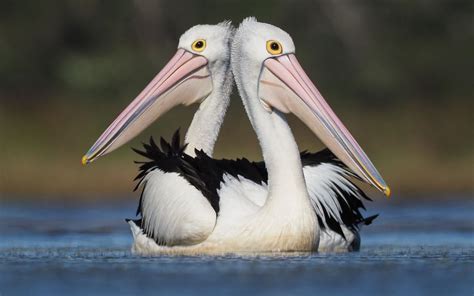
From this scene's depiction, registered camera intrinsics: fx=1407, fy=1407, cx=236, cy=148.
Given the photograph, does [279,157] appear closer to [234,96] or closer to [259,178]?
[259,178]

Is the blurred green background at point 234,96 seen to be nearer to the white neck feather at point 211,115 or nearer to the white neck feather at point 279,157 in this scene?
the white neck feather at point 211,115

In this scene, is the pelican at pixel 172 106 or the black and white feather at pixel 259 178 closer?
the black and white feather at pixel 259 178

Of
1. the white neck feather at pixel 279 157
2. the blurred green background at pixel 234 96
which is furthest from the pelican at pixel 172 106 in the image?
the blurred green background at pixel 234 96

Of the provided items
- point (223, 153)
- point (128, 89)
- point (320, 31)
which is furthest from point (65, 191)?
point (320, 31)

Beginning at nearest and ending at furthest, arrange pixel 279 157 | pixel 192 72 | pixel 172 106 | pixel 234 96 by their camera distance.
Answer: pixel 279 157 → pixel 172 106 → pixel 192 72 → pixel 234 96

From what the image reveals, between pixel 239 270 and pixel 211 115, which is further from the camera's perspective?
pixel 211 115

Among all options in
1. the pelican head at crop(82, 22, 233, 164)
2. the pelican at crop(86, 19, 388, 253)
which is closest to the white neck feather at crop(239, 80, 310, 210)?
the pelican at crop(86, 19, 388, 253)

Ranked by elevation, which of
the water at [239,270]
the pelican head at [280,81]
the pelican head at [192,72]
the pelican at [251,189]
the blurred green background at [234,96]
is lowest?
the water at [239,270]

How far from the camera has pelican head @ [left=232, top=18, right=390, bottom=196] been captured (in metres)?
7.99

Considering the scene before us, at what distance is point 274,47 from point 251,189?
85cm

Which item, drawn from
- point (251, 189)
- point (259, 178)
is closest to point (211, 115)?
point (259, 178)

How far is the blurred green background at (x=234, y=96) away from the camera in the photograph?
17594 millimetres

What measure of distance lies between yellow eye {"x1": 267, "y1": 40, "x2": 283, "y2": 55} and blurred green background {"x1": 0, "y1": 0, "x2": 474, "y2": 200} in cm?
770

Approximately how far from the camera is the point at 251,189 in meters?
8.34
